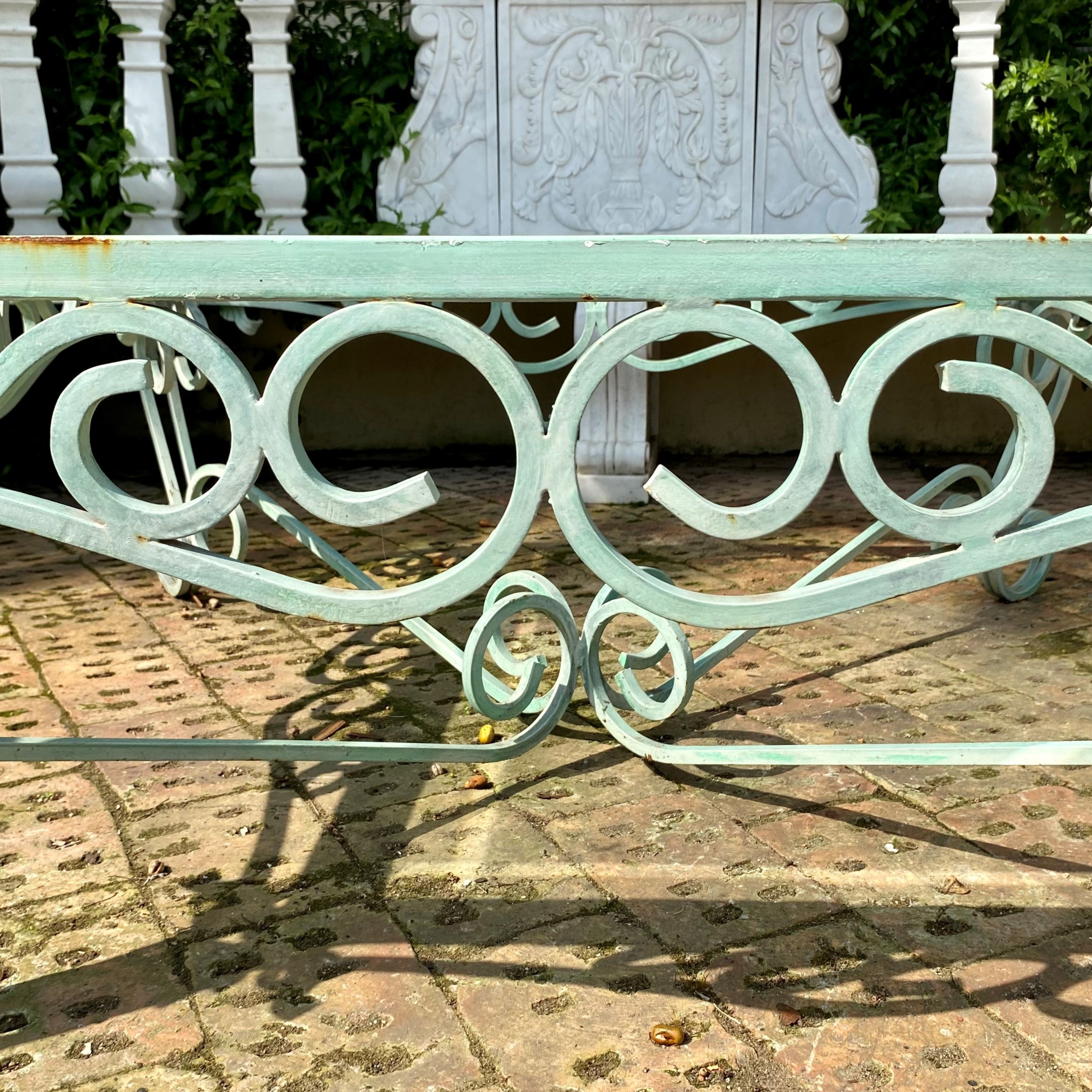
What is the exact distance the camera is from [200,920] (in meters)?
1.66

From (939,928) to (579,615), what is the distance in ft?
5.32

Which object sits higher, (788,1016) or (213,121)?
(213,121)

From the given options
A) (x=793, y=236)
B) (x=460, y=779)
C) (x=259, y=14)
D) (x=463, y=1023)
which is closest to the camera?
(x=793, y=236)

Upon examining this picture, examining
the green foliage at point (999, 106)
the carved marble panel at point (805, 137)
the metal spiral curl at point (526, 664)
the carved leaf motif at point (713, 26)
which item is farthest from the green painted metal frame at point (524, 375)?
the carved leaf motif at point (713, 26)

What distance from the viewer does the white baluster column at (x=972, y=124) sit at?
3830 millimetres

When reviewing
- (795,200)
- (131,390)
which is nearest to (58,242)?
(131,390)

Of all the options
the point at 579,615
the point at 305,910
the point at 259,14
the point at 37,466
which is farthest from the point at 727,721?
the point at 37,466

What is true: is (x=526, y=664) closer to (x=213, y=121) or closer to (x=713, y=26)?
(x=713, y=26)

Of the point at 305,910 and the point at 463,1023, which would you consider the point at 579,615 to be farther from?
the point at 463,1023

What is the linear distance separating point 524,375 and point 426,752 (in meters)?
0.82

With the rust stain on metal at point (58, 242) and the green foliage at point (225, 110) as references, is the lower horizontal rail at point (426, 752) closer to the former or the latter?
the rust stain on metal at point (58, 242)

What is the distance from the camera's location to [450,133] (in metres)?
4.07

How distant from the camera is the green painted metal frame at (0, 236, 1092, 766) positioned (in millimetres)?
1067

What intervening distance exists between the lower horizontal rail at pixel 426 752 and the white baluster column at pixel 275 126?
8.93 ft
